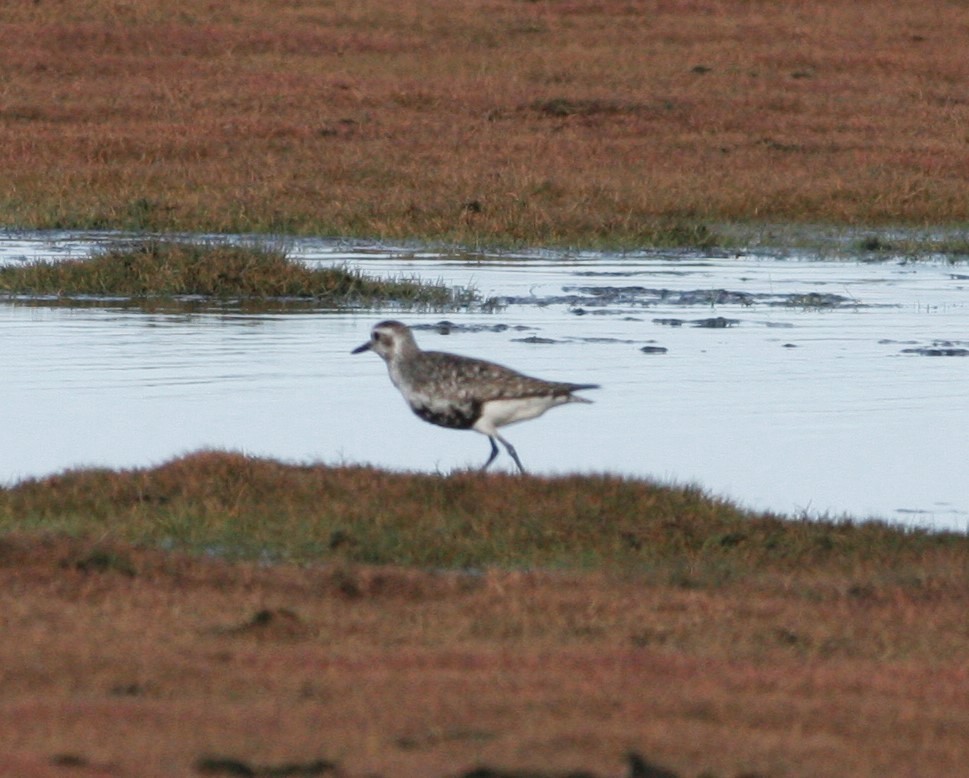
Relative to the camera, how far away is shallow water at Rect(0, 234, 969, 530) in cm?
1277

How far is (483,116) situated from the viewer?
3300 centimetres

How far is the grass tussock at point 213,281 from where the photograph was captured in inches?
779

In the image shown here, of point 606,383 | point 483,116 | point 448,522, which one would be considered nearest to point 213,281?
point 606,383

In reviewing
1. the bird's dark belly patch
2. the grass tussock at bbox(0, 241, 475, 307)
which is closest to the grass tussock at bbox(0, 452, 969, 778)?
the bird's dark belly patch

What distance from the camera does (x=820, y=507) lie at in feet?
38.5

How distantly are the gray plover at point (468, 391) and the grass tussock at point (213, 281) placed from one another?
8.24 metres

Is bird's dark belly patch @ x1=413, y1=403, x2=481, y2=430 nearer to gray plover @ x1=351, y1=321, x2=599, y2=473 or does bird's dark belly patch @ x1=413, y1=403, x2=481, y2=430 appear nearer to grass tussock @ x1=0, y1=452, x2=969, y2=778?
gray plover @ x1=351, y1=321, x2=599, y2=473

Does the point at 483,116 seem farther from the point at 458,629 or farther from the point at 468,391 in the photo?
the point at 458,629

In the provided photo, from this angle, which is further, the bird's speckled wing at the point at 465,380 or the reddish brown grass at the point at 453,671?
the bird's speckled wing at the point at 465,380

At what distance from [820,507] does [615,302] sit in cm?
828

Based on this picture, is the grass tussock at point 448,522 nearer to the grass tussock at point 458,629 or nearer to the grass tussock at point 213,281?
the grass tussock at point 458,629

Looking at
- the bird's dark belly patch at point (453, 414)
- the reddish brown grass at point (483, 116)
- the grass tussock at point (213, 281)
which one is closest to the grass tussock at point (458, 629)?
the bird's dark belly patch at point (453, 414)

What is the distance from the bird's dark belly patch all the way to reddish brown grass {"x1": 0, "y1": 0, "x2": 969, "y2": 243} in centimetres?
1296

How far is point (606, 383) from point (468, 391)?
14.7ft
